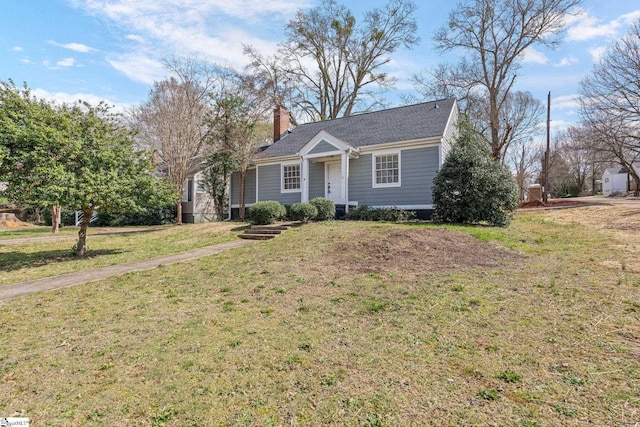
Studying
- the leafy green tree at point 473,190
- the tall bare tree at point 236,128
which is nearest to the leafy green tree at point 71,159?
the tall bare tree at point 236,128

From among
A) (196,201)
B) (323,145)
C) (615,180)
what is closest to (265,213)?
(323,145)

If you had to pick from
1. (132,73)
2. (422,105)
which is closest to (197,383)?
(422,105)

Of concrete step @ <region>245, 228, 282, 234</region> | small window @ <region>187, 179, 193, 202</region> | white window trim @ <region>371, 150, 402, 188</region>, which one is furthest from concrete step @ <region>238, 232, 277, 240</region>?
small window @ <region>187, 179, 193, 202</region>

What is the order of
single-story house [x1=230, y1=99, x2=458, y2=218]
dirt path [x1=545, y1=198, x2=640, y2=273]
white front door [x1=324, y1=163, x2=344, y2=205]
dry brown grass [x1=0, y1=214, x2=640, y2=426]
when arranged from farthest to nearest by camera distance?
white front door [x1=324, y1=163, x2=344, y2=205] < single-story house [x1=230, y1=99, x2=458, y2=218] < dirt path [x1=545, y1=198, x2=640, y2=273] < dry brown grass [x1=0, y1=214, x2=640, y2=426]

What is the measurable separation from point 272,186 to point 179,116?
19.6 ft

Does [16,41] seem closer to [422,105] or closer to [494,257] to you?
[494,257]

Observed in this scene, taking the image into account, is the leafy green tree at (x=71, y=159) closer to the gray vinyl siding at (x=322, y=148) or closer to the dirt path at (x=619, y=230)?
the gray vinyl siding at (x=322, y=148)

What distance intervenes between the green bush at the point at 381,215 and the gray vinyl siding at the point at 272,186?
390 cm

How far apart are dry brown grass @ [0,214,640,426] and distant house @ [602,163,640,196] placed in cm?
5293

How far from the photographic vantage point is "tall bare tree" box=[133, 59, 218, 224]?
55.5 ft

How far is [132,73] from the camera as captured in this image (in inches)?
703

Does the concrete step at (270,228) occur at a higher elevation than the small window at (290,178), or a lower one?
lower

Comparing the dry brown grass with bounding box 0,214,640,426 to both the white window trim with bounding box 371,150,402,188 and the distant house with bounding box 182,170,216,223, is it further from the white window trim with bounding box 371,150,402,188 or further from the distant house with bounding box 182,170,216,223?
the distant house with bounding box 182,170,216,223

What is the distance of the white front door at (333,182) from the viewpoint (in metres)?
15.8
